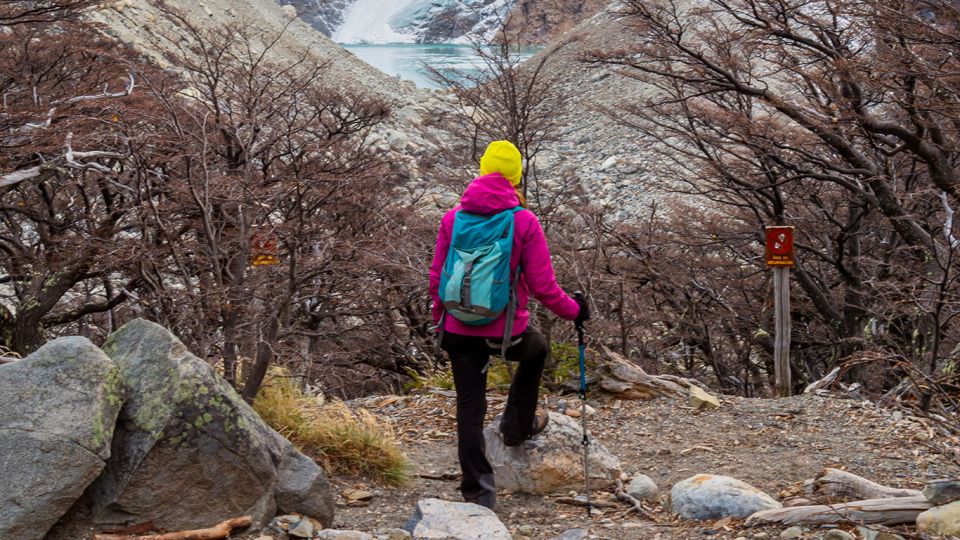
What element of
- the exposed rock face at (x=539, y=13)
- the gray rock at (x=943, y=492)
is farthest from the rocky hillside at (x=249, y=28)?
the gray rock at (x=943, y=492)

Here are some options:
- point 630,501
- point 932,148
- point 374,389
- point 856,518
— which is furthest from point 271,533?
point 374,389

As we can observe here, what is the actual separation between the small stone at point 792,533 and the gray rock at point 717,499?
0.35 meters

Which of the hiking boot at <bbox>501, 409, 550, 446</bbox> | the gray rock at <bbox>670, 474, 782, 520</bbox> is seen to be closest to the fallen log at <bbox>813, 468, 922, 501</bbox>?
the gray rock at <bbox>670, 474, 782, 520</bbox>

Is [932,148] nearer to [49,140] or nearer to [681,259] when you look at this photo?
[681,259]

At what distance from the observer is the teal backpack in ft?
12.5

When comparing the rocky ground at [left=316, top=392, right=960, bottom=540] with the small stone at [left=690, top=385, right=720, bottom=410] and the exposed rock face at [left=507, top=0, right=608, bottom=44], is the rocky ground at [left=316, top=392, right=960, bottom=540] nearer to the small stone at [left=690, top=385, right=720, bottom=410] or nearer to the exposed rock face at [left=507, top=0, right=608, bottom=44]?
the small stone at [left=690, top=385, right=720, bottom=410]

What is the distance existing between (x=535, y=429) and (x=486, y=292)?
1.30 m

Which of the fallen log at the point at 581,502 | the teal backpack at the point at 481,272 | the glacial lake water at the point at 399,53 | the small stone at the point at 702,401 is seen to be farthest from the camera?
the glacial lake water at the point at 399,53

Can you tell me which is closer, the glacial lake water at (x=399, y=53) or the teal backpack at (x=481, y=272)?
the teal backpack at (x=481, y=272)

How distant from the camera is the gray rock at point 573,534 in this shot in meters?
4.01

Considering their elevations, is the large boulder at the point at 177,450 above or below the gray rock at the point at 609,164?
below

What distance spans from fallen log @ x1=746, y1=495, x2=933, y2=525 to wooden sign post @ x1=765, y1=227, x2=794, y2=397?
3314mm

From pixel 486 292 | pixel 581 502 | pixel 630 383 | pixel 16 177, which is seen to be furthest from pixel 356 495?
pixel 16 177

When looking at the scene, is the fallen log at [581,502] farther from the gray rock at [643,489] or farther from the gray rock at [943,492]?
the gray rock at [943,492]
